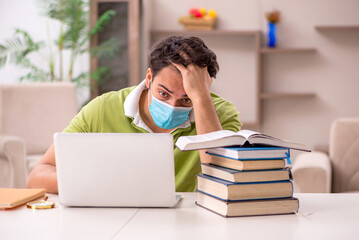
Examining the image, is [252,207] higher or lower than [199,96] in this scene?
lower

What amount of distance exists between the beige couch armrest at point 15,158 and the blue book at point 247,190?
2.42 m

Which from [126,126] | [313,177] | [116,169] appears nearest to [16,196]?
[116,169]

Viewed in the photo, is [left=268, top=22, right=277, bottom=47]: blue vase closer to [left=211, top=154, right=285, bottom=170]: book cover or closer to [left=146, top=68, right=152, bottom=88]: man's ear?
[left=146, top=68, right=152, bottom=88]: man's ear

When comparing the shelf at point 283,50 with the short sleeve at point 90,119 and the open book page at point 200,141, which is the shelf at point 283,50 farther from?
the open book page at point 200,141

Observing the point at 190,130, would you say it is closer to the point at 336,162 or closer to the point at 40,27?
the point at 336,162

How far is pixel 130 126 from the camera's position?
1.93 metres

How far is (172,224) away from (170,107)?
0.67 m

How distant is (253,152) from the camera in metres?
1.27

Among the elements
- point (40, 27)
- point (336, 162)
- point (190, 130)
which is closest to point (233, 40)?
point (40, 27)

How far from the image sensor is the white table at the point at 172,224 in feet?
3.62

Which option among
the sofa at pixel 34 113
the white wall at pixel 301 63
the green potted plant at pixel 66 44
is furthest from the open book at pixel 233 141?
the white wall at pixel 301 63

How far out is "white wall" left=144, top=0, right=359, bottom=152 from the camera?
16.7ft

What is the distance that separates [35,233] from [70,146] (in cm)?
27

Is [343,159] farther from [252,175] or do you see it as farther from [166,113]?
[252,175]
